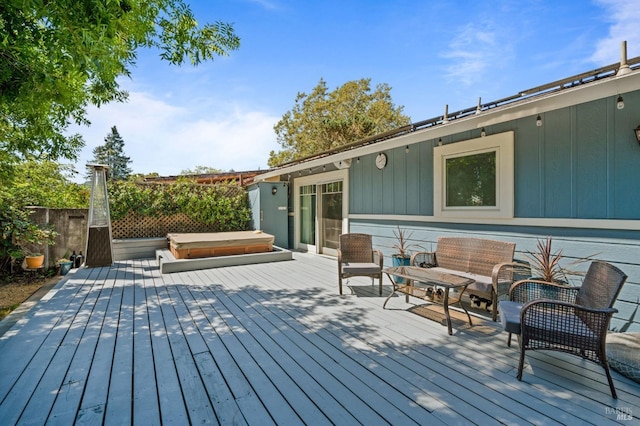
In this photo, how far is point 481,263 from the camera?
148 inches

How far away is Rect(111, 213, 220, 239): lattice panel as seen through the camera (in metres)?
7.80

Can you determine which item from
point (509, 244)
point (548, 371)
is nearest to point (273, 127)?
point (509, 244)

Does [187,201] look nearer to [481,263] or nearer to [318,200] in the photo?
[318,200]

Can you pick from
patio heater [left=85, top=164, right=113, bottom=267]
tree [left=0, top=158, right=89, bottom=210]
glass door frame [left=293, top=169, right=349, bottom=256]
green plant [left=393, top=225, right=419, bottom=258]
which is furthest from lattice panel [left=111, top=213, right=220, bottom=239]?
green plant [left=393, top=225, right=419, bottom=258]

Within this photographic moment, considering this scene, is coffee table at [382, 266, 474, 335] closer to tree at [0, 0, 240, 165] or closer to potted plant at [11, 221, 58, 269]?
tree at [0, 0, 240, 165]

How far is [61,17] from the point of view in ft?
6.57

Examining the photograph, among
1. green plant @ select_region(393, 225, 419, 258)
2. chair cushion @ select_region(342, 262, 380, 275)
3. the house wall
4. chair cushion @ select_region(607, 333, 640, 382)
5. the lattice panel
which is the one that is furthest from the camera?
the lattice panel

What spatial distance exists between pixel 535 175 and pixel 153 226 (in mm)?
8728

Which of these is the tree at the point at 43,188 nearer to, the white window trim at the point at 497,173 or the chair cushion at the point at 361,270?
the chair cushion at the point at 361,270

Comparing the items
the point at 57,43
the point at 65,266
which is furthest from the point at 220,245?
the point at 57,43

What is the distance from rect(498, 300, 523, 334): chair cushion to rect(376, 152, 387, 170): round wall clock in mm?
3486

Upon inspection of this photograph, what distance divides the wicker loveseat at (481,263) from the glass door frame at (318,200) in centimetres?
279

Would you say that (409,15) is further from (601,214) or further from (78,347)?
(78,347)

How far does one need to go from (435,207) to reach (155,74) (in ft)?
19.8
